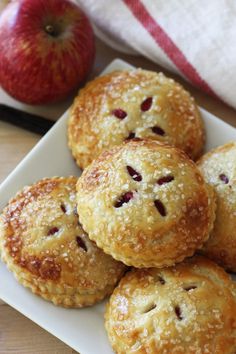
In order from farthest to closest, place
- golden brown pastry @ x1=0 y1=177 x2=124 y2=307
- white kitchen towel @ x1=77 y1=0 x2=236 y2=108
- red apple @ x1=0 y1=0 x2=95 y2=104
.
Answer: white kitchen towel @ x1=77 y1=0 x2=236 y2=108, red apple @ x1=0 y1=0 x2=95 y2=104, golden brown pastry @ x1=0 y1=177 x2=124 y2=307

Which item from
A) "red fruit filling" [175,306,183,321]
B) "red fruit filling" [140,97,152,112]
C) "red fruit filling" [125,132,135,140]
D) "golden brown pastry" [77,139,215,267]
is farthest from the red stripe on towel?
"red fruit filling" [175,306,183,321]

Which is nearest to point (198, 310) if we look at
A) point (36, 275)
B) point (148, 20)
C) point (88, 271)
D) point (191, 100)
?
point (88, 271)

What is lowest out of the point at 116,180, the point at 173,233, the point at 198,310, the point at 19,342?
the point at 19,342

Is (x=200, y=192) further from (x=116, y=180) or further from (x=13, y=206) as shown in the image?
(x=13, y=206)

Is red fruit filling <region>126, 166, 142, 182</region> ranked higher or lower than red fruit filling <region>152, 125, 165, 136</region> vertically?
higher

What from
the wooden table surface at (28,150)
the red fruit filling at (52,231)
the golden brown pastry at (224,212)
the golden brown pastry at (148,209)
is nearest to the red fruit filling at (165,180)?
the golden brown pastry at (148,209)

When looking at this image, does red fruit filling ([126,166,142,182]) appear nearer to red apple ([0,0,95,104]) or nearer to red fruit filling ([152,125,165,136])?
red fruit filling ([152,125,165,136])

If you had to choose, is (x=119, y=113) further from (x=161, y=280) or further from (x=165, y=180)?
(x=161, y=280)

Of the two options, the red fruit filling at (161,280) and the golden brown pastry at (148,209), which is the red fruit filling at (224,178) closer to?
the golden brown pastry at (148,209)
